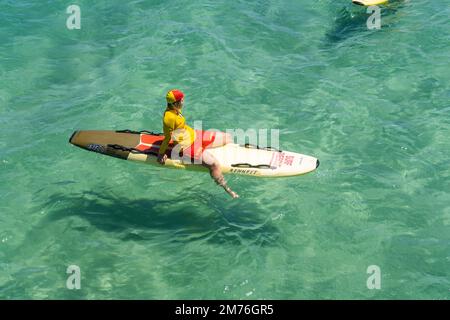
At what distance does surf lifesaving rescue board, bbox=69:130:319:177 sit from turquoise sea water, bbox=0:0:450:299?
1228 mm

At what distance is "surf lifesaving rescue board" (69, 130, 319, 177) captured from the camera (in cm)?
1036

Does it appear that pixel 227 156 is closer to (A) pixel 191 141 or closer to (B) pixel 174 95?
(A) pixel 191 141

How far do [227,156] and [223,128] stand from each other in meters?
3.12

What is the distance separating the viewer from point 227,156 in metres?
10.5

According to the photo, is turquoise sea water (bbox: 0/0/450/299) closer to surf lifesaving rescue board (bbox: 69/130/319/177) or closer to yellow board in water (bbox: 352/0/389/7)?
yellow board in water (bbox: 352/0/389/7)

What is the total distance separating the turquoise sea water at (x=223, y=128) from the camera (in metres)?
10.0

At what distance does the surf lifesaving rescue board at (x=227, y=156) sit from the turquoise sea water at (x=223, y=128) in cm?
123

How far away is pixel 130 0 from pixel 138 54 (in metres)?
3.86

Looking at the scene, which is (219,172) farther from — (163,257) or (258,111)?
(258,111)

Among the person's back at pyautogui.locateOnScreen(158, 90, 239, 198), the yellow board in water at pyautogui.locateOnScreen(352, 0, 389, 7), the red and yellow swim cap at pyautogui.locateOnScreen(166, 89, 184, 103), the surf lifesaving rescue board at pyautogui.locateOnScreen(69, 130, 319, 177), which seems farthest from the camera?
the yellow board in water at pyautogui.locateOnScreen(352, 0, 389, 7)

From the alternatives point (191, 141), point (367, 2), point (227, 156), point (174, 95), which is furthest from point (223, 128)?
point (367, 2)

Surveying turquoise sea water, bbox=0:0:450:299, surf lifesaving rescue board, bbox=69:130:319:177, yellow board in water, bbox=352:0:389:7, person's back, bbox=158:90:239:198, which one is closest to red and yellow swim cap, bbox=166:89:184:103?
person's back, bbox=158:90:239:198

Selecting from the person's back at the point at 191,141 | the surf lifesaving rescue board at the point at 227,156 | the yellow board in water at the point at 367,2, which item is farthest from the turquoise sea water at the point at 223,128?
the person's back at the point at 191,141
